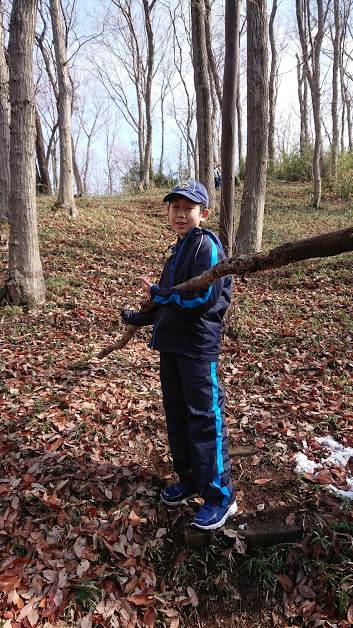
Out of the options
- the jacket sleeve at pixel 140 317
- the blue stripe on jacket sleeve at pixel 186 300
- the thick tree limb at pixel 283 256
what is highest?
the thick tree limb at pixel 283 256

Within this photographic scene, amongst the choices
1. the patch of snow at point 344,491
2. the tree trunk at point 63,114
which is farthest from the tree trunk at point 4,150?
the patch of snow at point 344,491

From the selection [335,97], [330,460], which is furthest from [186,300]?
[335,97]

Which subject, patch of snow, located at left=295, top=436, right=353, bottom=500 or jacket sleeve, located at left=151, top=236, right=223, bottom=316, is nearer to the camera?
jacket sleeve, located at left=151, top=236, right=223, bottom=316

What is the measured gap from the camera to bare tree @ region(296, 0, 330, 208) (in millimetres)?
13844

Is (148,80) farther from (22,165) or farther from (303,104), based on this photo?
(22,165)

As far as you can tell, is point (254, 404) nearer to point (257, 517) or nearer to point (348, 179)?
point (257, 517)

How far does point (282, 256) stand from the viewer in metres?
2.24

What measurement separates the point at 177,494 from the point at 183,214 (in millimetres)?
2061

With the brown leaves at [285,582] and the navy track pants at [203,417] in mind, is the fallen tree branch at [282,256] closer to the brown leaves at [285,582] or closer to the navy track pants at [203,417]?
the navy track pants at [203,417]

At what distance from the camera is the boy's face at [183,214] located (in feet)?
8.93

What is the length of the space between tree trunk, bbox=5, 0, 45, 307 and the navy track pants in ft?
12.9

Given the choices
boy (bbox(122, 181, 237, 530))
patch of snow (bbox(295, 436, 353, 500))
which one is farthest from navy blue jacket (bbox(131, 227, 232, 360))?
patch of snow (bbox(295, 436, 353, 500))

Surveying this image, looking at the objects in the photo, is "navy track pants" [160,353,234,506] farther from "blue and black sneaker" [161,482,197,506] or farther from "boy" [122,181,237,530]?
"blue and black sneaker" [161,482,197,506]

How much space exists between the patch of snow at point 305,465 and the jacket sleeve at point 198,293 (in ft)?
5.86
